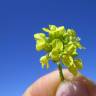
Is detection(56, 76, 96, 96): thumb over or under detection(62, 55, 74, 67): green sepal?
under

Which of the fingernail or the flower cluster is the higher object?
the flower cluster

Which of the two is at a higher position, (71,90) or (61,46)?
(61,46)

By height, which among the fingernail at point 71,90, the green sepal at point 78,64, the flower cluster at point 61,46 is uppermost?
the flower cluster at point 61,46

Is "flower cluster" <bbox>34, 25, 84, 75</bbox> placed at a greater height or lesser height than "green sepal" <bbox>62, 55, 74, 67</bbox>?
greater

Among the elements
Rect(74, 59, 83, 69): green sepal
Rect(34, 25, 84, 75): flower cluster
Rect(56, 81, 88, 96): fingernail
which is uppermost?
Rect(34, 25, 84, 75): flower cluster
